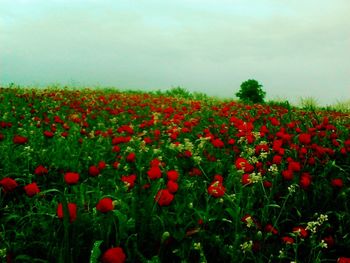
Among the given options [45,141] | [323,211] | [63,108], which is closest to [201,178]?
[323,211]

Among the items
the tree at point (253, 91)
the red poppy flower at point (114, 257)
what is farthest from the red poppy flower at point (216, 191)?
the tree at point (253, 91)

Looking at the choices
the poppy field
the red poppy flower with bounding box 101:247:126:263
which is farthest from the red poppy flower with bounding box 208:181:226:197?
the red poppy flower with bounding box 101:247:126:263

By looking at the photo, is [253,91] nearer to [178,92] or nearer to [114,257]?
[178,92]

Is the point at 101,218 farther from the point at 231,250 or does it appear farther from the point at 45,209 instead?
the point at 231,250

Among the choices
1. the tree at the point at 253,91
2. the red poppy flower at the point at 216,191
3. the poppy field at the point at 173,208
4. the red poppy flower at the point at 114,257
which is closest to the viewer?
the red poppy flower at the point at 114,257

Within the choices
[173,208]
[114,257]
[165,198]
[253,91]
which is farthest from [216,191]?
[253,91]

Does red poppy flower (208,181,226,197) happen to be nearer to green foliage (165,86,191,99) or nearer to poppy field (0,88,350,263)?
poppy field (0,88,350,263)

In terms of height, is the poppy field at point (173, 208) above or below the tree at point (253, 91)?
below

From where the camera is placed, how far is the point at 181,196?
11.2 ft

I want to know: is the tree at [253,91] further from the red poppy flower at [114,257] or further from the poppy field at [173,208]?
the red poppy flower at [114,257]

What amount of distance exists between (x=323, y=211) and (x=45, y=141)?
3.86 meters

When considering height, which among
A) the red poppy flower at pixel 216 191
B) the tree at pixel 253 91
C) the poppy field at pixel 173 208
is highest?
the tree at pixel 253 91

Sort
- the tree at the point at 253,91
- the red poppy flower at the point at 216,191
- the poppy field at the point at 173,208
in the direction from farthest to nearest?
1. the tree at the point at 253,91
2. the red poppy flower at the point at 216,191
3. the poppy field at the point at 173,208

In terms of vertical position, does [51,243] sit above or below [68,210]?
below
